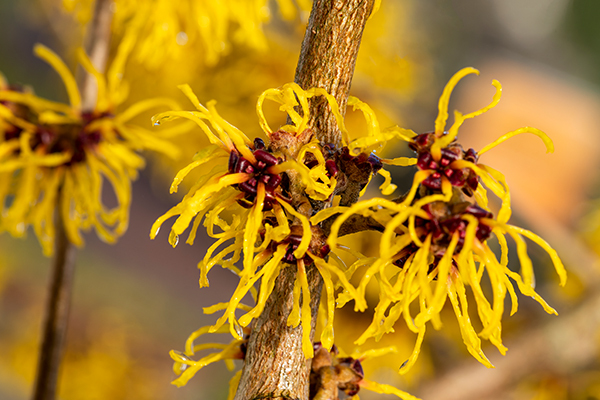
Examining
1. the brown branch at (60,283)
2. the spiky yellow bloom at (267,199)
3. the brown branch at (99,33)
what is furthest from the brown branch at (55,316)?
the spiky yellow bloom at (267,199)

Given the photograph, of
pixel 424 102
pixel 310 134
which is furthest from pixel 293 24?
pixel 310 134

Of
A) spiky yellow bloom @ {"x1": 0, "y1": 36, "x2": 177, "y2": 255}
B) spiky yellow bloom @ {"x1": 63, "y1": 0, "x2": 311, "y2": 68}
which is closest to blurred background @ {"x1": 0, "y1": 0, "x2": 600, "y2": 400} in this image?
spiky yellow bloom @ {"x1": 63, "y1": 0, "x2": 311, "y2": 68}

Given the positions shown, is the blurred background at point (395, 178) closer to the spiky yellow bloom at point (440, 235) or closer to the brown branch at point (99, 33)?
the brown branch at point (99, 33)

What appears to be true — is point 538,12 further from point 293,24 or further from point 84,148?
point 84,148

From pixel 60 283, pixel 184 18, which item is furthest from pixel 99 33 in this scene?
pixel 60 283

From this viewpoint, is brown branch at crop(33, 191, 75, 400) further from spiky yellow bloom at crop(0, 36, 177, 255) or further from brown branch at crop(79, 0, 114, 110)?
brown branch at crop(79, 0, 114, 110)

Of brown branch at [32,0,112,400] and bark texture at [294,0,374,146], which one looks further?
brown branch at [32,0,112,400]

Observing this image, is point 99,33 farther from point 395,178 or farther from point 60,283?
point 395,178
